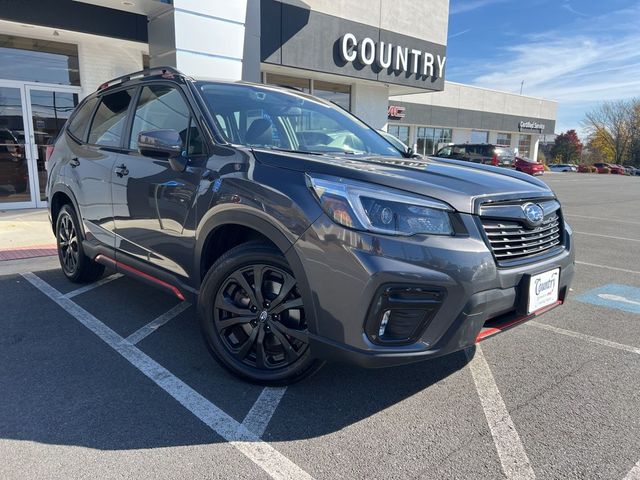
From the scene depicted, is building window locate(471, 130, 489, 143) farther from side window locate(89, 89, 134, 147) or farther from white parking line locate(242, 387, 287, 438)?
white parking line locate(242, 387, 287, 438)

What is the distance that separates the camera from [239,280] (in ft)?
9.11

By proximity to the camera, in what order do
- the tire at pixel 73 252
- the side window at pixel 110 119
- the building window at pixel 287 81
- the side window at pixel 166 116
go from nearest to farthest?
the side window at pixel 166 116 < the side window at pixel 110 119 < the tire at pixel 73 252 < the building window at pixel 287 81

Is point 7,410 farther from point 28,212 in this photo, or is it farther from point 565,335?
point 28,212

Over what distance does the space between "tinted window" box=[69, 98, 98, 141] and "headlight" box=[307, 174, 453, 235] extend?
320 centimetres

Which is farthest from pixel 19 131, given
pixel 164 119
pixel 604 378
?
pixel 604 378

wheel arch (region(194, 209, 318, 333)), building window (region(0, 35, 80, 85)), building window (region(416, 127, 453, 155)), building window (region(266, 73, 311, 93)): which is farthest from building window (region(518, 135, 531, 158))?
wheel arch (region(194, 209, 318, 333))

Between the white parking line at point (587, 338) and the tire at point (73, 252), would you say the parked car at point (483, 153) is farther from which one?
the tire at point (73, 252)

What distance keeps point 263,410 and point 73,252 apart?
3.22 meters

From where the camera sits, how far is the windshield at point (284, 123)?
320cm

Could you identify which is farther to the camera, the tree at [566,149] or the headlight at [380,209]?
the tree at [566,149]

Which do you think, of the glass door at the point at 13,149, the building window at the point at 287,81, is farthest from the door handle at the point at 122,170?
the building window at the point at 287,81

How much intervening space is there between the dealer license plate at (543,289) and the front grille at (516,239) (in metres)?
0.13

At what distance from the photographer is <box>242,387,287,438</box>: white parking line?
248 cm

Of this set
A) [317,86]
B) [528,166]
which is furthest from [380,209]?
[528,166]
